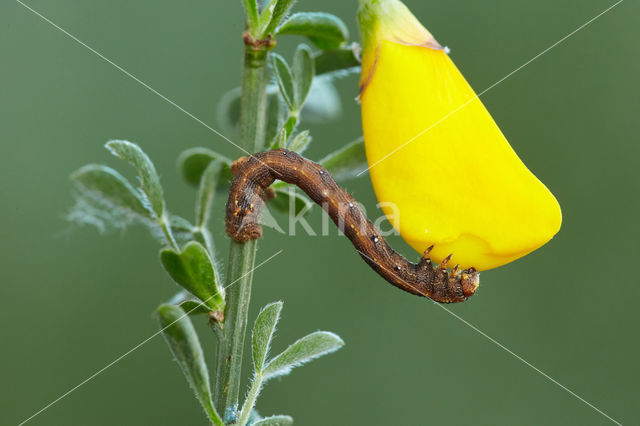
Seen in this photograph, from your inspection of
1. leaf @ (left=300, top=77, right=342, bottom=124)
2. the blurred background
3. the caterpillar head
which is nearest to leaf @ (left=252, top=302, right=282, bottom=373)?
the caterpillar head

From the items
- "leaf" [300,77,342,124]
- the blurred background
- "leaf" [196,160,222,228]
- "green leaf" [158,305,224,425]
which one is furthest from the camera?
the blurred background

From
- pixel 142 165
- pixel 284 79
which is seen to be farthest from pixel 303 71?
pixel 142 165

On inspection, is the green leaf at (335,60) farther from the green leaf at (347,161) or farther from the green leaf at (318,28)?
the green leaf at (347,161)

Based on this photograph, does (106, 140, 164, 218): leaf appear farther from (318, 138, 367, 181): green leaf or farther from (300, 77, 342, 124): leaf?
(300, 77, 342, 124): leaf

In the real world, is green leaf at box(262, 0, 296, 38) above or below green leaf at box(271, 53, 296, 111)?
above

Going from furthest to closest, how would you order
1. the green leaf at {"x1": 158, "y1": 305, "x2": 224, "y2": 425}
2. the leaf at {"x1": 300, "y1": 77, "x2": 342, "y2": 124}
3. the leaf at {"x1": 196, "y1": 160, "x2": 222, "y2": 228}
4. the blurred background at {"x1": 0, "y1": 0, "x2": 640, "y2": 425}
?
the blurred background at {"x1": 0, "y1": 0, "x2": 640, "y2": 425}, the leaf at {"x1": 300, "y1": 77, "x2": 342, "y2": 124}, the leaf at {"x1": 196, "y1": 160, "x2": 222, "y2": 228}, the green leaf at {"x1": 158, "y1": 305, "x2": 224, "y2": 425}

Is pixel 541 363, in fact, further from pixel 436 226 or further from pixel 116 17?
pixel 116 17
